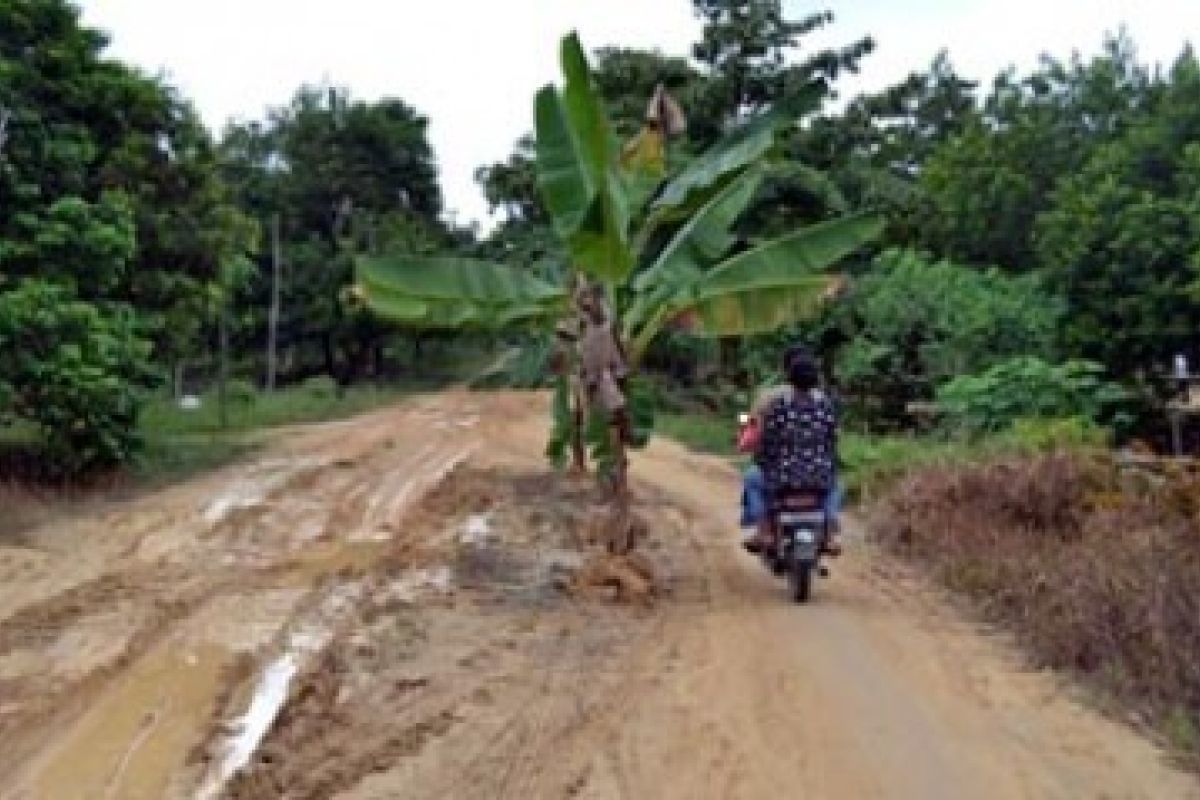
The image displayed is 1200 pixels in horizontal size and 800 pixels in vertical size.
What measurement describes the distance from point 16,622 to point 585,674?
388 cm

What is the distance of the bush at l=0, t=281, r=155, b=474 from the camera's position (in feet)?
51.5

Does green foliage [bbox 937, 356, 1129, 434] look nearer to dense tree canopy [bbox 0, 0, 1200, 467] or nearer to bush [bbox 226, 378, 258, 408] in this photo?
dense tree canopy [bbox 0, 0, 1200, 467]

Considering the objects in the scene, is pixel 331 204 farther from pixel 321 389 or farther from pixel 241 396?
pixel 241 396

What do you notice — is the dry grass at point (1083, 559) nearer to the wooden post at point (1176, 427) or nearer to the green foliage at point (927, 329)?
the wooden post at point (1176, 427)

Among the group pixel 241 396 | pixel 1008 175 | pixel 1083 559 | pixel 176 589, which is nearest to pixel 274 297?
pixel 241 396

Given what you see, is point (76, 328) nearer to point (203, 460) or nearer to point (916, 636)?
point (203, 460)

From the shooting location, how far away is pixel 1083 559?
965 cm

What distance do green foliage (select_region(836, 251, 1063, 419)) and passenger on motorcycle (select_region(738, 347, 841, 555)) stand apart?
15.4 m

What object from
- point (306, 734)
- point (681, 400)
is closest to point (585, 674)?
point (306, 734)

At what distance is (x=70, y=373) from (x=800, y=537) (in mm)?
9179

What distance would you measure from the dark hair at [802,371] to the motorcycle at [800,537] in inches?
31.0

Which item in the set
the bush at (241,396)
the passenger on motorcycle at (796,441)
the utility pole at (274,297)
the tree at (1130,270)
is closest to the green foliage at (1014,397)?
the tree at (1130,270)

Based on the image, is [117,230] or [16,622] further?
[117,230]

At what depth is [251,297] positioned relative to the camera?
1863 inches
